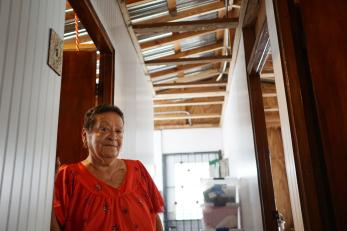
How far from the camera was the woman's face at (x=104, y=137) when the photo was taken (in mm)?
1388

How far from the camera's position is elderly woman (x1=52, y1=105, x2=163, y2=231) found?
47.5 inches

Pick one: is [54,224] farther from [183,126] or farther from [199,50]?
[183,126]

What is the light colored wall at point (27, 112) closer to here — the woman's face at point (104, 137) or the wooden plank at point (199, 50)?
the woman's face at point (104, 137)

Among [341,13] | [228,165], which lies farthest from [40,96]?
[228,165]

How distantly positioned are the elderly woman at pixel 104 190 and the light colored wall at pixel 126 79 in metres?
0.62

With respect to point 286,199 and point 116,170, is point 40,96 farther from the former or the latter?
point 286,199

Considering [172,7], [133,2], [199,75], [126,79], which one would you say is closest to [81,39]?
[133,2]

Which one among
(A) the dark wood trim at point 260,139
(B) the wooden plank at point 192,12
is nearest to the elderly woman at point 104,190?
(A) the dark wood trim at point 260,139

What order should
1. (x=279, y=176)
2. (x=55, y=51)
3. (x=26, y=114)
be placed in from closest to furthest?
(x=26, y=114), (x=55, y=51), (x=279, y=176)

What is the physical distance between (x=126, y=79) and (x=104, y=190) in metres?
1.37

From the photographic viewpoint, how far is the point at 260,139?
7.26ft

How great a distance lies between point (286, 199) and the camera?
14.9 feet

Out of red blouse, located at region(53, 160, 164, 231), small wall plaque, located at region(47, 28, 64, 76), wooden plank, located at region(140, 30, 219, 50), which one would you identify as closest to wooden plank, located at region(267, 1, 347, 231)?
red blouse, located at region(53, 160, 164, 231)

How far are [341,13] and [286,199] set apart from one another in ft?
12.6
